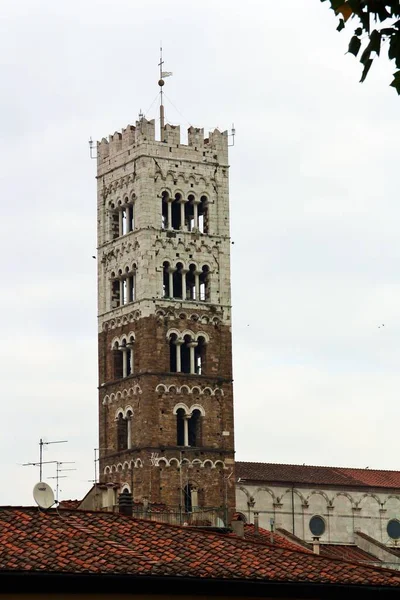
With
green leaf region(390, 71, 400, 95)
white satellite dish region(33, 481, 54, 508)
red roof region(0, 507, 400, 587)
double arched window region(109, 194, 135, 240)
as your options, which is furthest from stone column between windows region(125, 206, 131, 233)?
green leaf region(390, 71, 400, 95)

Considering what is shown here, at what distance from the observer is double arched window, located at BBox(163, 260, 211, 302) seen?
74688 millimetres

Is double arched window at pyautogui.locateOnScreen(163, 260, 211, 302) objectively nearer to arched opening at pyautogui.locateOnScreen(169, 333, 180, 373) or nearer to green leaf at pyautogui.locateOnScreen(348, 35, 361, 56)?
arched opening at pyautogui.locateOnScreen(169, 333, 180, 373)

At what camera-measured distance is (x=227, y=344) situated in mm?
75125

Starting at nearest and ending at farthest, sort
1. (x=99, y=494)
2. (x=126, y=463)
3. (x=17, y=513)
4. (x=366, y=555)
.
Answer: (x=17, y=513), (x=99, y=494), (x=126, y=463), (x=366, y=555)

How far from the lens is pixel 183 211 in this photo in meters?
75.6

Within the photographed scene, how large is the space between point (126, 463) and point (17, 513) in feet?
150

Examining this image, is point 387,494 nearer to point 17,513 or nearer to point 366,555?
point 366,555

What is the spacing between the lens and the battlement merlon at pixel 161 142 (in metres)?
75.1

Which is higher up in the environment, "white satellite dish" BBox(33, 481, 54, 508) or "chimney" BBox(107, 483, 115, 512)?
"chimney" BBox(107, 483, 115, 512)

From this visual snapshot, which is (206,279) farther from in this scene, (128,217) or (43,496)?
(43,496)

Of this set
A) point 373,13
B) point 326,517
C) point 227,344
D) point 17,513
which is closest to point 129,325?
point 227,344

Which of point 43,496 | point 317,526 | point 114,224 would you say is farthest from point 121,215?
point 43,496

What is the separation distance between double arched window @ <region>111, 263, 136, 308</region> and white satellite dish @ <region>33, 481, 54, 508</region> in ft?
151

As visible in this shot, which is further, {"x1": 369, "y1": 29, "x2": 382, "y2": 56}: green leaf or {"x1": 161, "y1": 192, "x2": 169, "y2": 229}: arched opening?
{"x1": 161, "y1": 192, "x2": 169, "y2": 229}: arched opening
